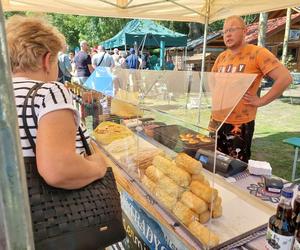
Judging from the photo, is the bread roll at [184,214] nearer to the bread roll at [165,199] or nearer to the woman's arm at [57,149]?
the bread roll at [165,199]

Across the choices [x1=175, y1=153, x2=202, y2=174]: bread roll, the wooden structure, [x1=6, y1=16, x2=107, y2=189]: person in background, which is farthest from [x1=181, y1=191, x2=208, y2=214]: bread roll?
the wooden structure

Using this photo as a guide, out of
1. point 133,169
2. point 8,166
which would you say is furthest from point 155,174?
point 8,166

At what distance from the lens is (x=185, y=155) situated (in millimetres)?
1369

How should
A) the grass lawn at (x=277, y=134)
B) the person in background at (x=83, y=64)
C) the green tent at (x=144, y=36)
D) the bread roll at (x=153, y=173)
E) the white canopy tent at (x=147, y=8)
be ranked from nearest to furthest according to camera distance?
the bread roll at (x=153, y=173), the white canopy tent at (x=147, y=8), the grass lawn at (x=277, y=134), the person in background at (x=83, y=64), the green tent at (x=144, y=36)

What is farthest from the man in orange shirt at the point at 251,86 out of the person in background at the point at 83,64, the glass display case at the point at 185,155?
the person in background at the point at 83,64

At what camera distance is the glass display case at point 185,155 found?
3.71 feet

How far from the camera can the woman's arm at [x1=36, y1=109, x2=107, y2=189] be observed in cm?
82

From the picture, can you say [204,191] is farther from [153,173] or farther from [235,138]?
[235,138]

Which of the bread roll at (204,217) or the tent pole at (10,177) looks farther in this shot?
the bread roll at (204,217)

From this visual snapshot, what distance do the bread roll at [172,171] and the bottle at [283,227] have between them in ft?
1.34

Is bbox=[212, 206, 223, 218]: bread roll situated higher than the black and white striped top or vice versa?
the black and white striped top

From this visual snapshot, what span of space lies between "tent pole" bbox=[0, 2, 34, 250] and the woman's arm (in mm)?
401

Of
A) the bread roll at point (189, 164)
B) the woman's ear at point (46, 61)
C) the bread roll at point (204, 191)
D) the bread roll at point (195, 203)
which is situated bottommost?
the bread roll at point (195, 203)

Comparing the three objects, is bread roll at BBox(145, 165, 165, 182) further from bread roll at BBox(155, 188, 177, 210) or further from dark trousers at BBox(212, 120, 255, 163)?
dark trousers at BBox(212, 120, 255, 163)
